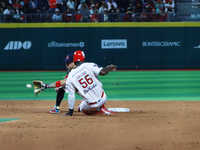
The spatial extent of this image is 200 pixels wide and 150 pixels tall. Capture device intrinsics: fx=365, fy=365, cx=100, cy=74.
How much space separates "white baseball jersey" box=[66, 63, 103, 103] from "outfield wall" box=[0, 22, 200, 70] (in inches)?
601

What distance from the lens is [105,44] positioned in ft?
75.5

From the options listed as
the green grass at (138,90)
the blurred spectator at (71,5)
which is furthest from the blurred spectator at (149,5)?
the green grass at (138,90)

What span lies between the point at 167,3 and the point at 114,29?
3717 mm

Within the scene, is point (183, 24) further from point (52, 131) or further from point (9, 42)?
point (52, 131)

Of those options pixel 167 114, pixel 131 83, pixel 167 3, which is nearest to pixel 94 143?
pixel 167 114

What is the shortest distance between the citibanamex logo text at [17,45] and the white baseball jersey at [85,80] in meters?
15.8

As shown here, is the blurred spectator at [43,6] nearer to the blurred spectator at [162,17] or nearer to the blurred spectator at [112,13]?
the blurred spectator at [112,13]

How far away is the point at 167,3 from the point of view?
22922 millimetres

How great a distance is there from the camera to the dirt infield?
197 inches

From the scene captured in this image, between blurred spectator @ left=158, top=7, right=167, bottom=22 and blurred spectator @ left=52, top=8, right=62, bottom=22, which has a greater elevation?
blurred spectator @ left=52, top=8, right=62, bottom=22

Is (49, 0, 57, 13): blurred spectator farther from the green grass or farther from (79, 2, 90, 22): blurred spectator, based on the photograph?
the green grass

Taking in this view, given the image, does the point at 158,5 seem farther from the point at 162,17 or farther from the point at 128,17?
the point at 128,17

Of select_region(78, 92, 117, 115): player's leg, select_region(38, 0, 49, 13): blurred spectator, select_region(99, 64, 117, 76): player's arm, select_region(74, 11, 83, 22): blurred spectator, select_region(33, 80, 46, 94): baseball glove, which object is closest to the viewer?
select_region(99, 64, 117, 76): player's arm

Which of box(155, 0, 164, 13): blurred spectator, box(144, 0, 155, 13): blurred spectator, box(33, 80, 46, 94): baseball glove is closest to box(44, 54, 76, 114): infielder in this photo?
box(33, 80, 46, 94): baseball glove
